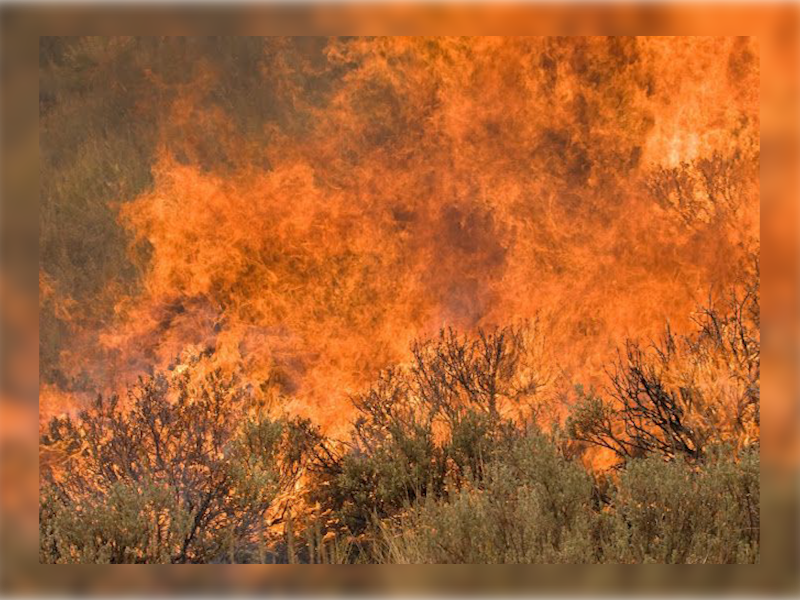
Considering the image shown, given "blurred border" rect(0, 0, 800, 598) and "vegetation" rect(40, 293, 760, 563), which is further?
"vegetation" rect(40, 293, 760, 563)

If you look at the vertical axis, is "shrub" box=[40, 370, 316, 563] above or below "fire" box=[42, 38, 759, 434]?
below

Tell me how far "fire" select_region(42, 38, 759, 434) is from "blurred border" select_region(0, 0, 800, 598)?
37.9 inches

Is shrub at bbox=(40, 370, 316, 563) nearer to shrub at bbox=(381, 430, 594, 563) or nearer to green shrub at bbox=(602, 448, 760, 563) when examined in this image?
shrub at bbox=(381, 430, 594, 563)

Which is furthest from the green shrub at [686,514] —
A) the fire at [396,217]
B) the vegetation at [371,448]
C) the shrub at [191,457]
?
the shrub at [191,457]

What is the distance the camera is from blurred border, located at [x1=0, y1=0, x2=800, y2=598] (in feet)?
13.8

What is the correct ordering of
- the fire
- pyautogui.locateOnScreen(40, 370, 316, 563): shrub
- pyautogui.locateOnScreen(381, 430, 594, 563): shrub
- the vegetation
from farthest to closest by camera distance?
the fire, pyautogui.locateOnScreen(40, 370, 316, 563): shrub, the vegetation, pyautogui.locateOnScreen(381, 430, 594, 563): shrub

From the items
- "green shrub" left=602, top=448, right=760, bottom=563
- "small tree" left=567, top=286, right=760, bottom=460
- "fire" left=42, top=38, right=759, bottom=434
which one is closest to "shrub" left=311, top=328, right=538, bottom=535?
"fire" left=42, top=38, right=759, bottom=434

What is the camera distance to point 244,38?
21.1 feet
